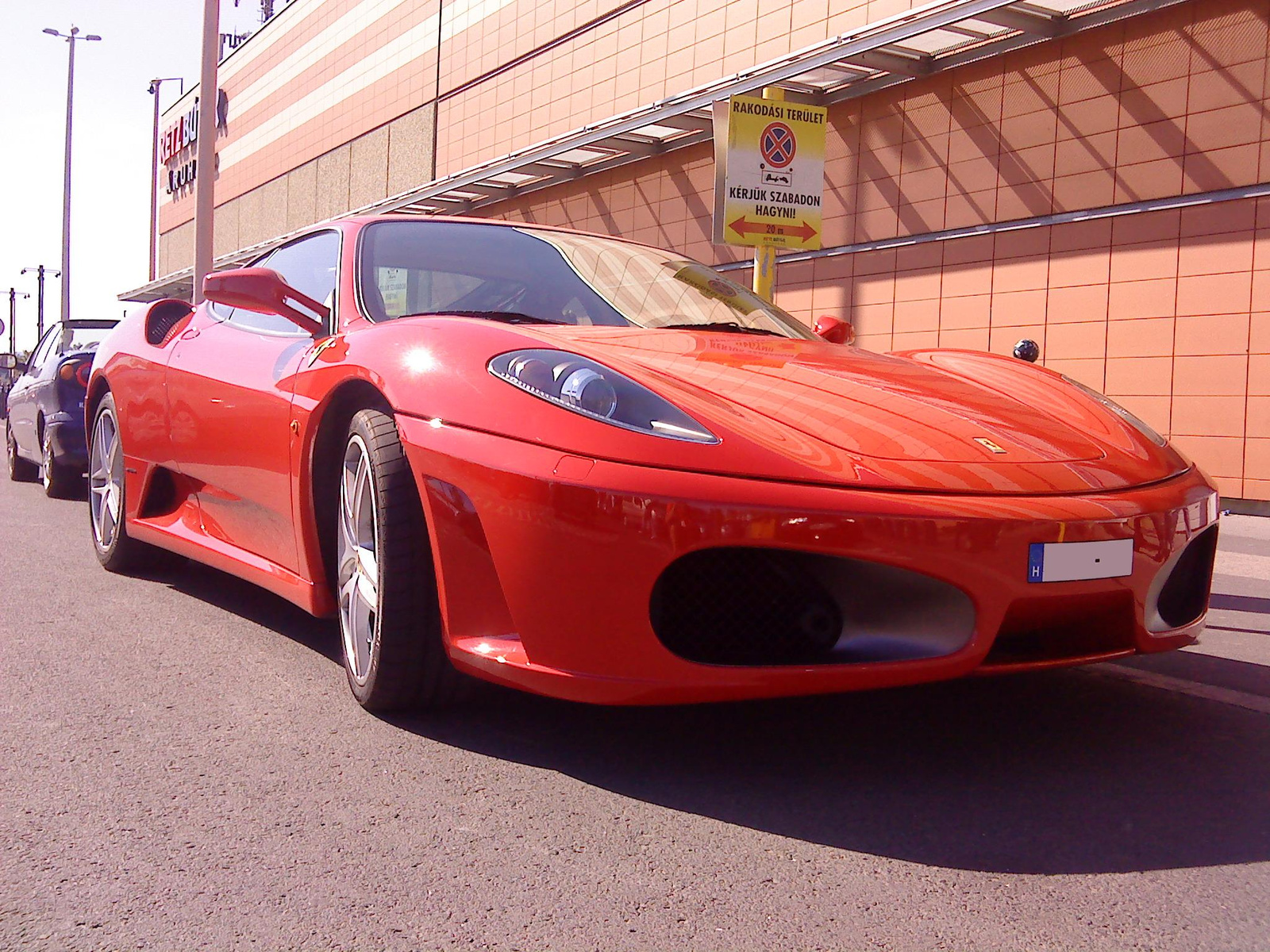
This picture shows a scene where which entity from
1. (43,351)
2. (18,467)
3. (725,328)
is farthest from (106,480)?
(18,467)

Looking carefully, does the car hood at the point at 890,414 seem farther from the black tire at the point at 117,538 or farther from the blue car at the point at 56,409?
the blue car at the point at 56,409

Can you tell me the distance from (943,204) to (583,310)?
10.5 metres

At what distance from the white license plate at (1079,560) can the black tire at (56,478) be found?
24.6 feet

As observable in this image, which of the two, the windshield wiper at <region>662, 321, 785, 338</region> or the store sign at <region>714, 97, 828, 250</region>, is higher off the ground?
the store sign at <region>714, 97, 828, 250</region>

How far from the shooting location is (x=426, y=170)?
2536 centimetres

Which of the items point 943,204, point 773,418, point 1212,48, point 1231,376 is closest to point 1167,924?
point 773,418

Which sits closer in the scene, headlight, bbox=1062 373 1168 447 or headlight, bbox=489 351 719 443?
headlight, bbox=489 351 719 443

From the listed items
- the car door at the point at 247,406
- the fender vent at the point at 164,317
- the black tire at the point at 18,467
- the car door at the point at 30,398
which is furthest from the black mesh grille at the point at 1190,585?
the black tire at the point at 18,467

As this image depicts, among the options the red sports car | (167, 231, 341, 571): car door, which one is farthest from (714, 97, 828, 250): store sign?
the red sports car

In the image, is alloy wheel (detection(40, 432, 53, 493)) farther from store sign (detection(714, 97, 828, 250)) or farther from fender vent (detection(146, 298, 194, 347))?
store sign (detection(714, 97, 828, 250))

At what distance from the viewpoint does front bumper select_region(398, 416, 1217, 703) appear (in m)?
2.23

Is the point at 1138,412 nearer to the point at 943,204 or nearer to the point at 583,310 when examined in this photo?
the point at 943,204

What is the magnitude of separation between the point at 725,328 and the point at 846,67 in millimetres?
10735

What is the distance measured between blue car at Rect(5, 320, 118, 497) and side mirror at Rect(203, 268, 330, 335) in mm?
4689
